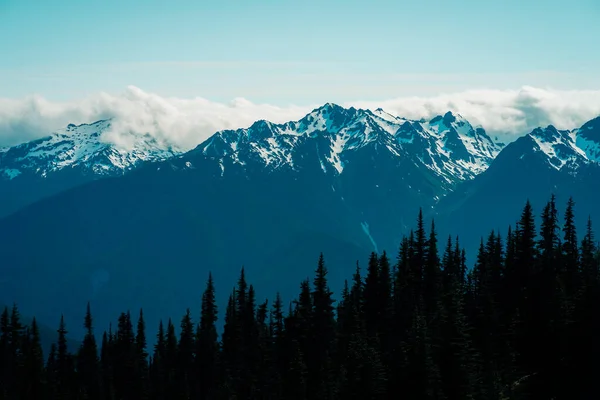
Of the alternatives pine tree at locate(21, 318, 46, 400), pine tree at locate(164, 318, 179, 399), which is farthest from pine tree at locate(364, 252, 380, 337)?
pine tree at locate(21, 318, 46, 400)

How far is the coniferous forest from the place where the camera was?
217ft

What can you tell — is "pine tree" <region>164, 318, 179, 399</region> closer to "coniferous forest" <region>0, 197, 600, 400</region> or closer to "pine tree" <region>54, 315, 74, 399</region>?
"coniferous forest" <region>0, 197, 600, 400</region>

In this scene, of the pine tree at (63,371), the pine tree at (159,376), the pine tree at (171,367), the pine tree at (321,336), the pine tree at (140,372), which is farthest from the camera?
the pine tree at (63,371)

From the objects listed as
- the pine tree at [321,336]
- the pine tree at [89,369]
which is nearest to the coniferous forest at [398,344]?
the pine tree at [321,336]

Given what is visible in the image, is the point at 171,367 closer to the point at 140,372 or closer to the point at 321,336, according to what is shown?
the point at 140,372

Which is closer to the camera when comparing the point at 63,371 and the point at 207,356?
the point at 207,356

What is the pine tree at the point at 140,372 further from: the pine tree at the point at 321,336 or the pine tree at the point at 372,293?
the pine tree at the point at 372,293

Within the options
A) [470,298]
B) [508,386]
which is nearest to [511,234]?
[470,298]

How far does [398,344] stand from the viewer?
8438cm

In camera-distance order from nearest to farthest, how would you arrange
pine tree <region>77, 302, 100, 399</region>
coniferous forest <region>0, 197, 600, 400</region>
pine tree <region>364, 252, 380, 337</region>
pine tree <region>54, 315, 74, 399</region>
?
coniferous forest <region>0, 197, 600, 400</region> → pine tree <region>364, 252, 380, 337</region> → pine tree <region>77, 302, 100, 399</region> → pine tree <region>54, 315, 74, 399</region>

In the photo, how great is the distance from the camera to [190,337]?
124750mm

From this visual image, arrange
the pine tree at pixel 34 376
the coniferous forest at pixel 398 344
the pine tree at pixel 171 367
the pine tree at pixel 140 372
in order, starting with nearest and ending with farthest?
the coniferous forest at pixel 398 344 → the pine tree at pixel 171 367 → the pine tree at pixel 140 372 → the pine tree at pixel 34 376

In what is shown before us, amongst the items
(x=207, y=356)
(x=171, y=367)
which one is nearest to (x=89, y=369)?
(x=171, y=367)

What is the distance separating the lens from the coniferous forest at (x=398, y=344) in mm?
66250
